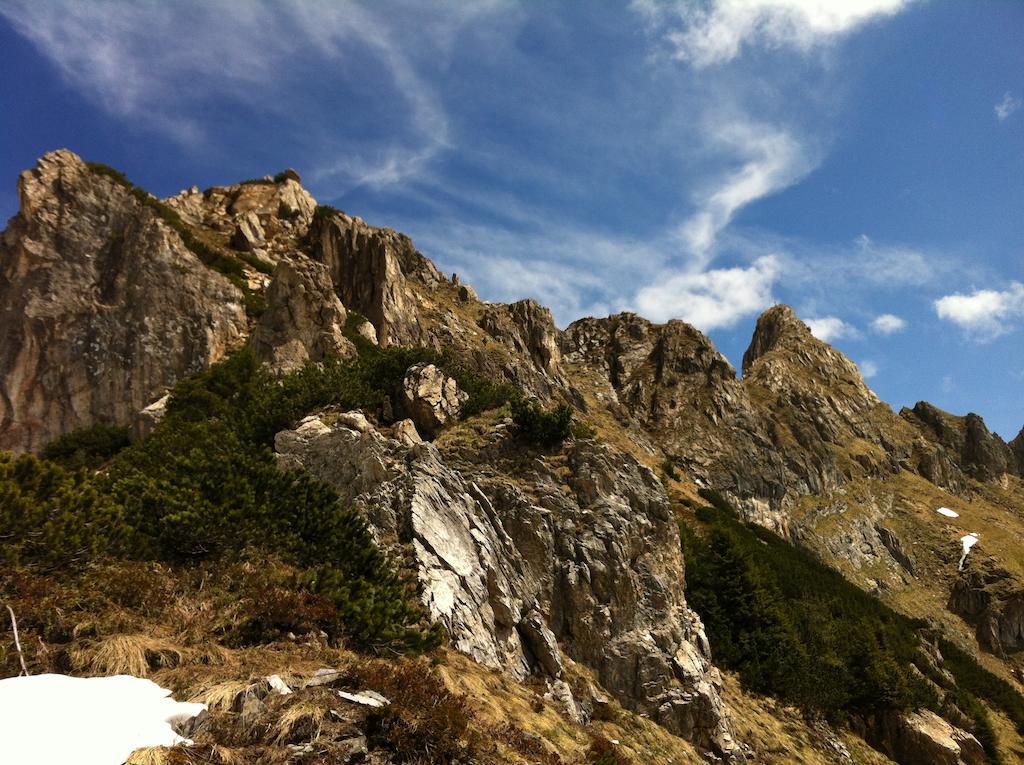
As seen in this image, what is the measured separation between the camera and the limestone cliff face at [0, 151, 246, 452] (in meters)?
37.7

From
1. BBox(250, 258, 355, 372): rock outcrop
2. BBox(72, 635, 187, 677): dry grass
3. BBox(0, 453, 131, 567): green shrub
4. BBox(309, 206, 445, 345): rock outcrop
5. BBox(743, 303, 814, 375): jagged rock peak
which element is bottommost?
BBox(72, 635, 187, 677): dry grass

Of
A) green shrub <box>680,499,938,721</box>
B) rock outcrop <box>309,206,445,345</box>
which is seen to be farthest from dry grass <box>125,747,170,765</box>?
rock outcrop <box>309,206,445,345</box>

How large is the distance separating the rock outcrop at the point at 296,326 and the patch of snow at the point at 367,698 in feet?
105

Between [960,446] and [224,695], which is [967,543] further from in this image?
[224,695]

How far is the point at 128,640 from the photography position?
26.4 feet

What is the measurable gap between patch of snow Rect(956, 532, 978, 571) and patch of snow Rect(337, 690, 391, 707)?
88.3 metres

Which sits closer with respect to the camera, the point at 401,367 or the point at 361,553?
the point at 361,553

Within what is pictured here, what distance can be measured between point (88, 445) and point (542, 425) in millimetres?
28128

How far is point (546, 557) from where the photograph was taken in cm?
2058

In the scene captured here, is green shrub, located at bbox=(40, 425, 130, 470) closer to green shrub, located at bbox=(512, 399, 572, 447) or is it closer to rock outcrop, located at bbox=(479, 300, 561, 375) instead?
green shrub, located at bbox=(512, 399, 572, 447)

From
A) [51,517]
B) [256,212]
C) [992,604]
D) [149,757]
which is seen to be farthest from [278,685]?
[992,604]

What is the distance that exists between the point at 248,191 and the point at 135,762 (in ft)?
230

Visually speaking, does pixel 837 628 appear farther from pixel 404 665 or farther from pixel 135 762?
pixel 135 762

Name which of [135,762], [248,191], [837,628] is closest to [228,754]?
[135,762]
